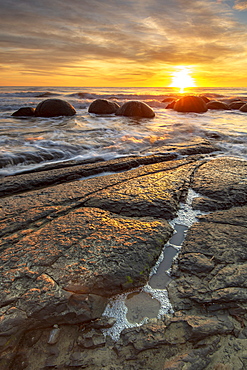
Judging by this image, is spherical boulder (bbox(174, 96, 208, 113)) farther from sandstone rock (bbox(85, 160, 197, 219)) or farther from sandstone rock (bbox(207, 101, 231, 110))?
sandstone rock (bbox(85, 160, 197, 219))

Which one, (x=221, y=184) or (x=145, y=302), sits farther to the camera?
(x=221, y=184)

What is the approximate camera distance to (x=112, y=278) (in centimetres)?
130

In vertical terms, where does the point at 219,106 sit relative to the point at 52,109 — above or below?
above

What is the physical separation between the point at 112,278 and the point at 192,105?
12.9 m

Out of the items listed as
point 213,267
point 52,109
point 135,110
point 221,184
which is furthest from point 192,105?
point 213,267

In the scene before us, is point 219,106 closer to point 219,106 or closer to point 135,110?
point 219,106

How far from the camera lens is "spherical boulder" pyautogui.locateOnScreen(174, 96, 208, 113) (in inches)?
495

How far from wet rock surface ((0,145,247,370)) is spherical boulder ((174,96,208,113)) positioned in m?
11.5

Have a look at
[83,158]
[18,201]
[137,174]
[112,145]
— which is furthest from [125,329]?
[112,145]

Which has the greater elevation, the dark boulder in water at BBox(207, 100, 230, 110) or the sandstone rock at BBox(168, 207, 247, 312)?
the dark boulder in water at BBox(207, 100, 230, 110)

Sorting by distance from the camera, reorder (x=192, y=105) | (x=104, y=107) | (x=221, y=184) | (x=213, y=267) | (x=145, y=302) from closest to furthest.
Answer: (x=145, y=302) → (x=213, y=267) → (x=221, y=184) → (x=104, y=107) → (x=192, y=105)

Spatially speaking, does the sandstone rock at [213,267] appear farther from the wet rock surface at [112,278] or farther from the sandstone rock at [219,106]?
the sandstone rock at [219,106]

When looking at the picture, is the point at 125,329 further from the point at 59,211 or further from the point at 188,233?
the point at 59,211

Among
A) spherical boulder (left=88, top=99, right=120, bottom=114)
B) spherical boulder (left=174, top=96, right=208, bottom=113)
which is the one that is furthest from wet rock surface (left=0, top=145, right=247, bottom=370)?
spherical boulder (left=174, top=96, right=208, bottom=113)
